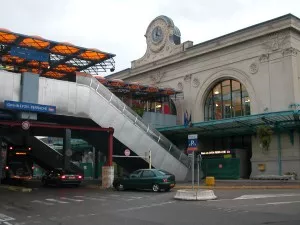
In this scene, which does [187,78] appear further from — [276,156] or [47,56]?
[47,56]

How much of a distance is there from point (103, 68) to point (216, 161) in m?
14.3

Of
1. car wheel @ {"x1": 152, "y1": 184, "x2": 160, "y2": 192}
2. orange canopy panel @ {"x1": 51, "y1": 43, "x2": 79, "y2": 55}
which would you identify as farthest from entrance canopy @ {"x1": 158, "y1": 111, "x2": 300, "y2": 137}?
orange canopy panel @ {"x1": 51, "y1": 43, "x2": 79, "y2": 55}

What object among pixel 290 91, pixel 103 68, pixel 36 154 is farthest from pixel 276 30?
pixel 36 154

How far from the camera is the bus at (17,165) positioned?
119 ft

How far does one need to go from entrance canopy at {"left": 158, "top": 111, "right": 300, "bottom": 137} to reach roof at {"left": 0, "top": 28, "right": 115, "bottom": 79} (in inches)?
394

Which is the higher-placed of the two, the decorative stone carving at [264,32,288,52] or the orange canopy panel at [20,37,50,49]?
the decorative stone carving at [264,32,288,52]

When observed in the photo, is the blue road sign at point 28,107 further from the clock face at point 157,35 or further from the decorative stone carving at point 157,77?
the clock face at point 157,35

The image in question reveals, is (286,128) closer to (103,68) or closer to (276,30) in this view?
(276,30)

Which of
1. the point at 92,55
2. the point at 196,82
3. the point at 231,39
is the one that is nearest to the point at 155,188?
the point at 92,55

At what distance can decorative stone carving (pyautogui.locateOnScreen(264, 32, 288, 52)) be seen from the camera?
36.1 meters

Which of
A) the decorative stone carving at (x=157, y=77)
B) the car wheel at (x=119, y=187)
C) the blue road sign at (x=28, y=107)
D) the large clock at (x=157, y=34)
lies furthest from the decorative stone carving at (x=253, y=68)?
the blue road sign at (x=28, y=107)

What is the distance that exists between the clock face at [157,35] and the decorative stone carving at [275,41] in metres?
14.9

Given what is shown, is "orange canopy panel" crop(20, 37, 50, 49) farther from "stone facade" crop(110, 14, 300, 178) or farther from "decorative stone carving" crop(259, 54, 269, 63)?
"decorative stone carving" crop(259, 54, 269, 63)

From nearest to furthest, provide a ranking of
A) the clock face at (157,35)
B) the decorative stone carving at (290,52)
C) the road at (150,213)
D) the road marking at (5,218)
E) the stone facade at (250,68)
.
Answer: the road at (150,213), the road marking at (5,218), the decorative stone carving at (290,52), the stone facade at (250,68), the clock face at (157,35)
